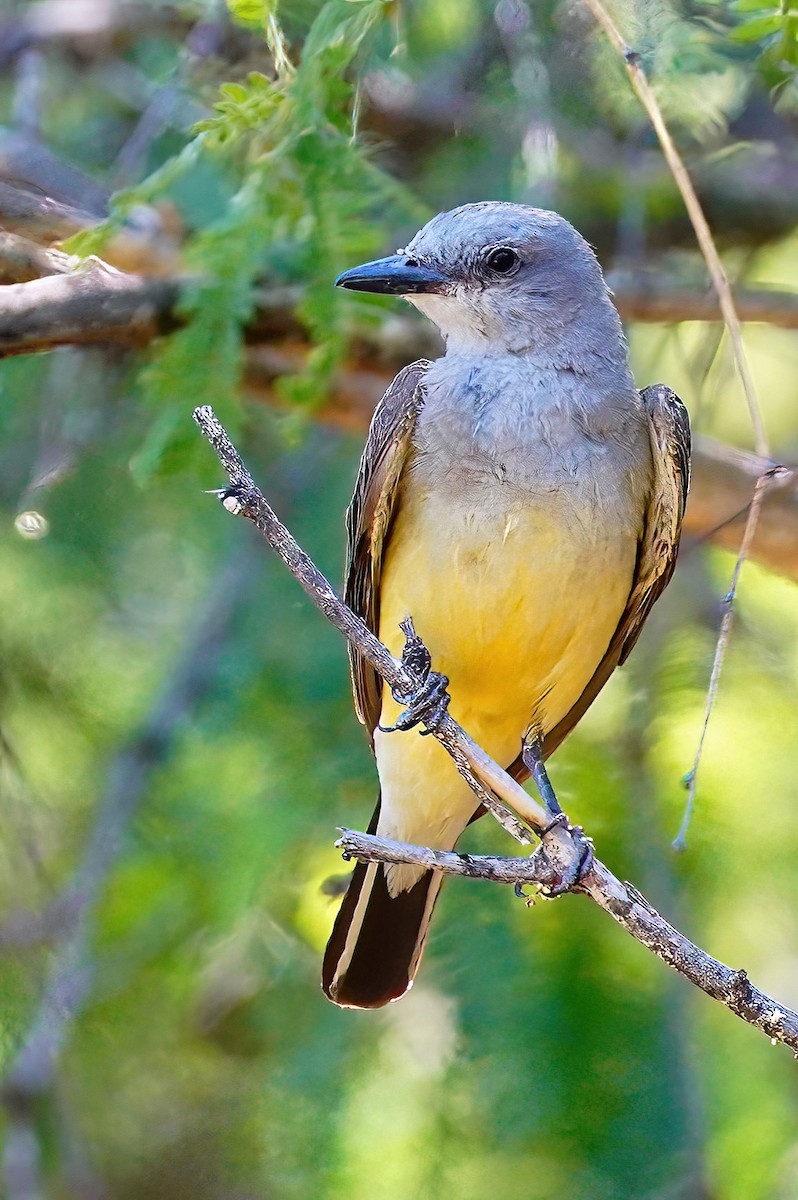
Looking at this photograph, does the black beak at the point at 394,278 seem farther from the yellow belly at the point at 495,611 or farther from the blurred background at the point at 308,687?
the yellow belly at the point at 495,611

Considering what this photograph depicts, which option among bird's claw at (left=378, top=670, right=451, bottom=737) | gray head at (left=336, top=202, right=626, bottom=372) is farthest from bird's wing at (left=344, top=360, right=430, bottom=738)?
bird's claw at (left=378, top=670, right=451, bottom=737)

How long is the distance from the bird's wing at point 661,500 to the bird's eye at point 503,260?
0.50 m

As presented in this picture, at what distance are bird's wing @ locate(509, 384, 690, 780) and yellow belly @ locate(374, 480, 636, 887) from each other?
79 mm

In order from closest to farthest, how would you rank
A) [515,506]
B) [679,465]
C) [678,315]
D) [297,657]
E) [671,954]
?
1. [671,954]
2. [515,506]
3. [679,465]
4. [297,657]
5. [678,315]

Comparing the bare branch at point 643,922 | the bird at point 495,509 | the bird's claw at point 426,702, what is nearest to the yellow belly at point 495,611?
the bird at point 495,509

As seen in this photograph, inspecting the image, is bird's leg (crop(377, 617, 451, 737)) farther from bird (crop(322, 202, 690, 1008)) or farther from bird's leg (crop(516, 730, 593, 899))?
bird's leg (crop(516, 730, 593, 899))

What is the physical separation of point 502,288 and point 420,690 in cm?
129

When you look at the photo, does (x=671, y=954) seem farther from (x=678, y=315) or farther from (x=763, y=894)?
(x=678, y=315)

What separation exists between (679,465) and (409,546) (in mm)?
750

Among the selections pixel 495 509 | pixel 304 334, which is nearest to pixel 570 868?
pixel 495 509

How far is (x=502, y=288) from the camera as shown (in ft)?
12.6

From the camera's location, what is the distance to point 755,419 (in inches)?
129

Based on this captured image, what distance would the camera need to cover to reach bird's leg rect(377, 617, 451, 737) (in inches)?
123

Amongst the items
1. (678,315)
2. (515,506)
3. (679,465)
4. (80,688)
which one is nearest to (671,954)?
(515,506)
